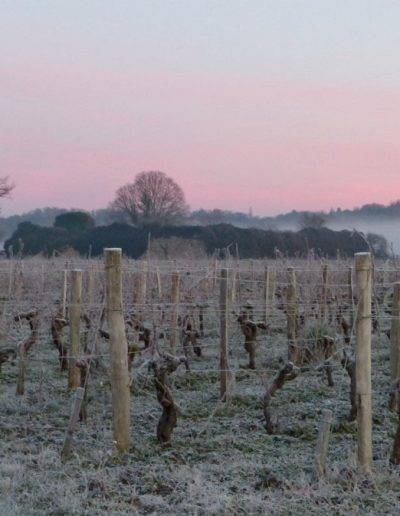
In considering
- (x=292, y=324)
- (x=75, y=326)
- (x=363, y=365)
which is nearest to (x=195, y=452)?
(x=363, y=365)

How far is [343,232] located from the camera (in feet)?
178

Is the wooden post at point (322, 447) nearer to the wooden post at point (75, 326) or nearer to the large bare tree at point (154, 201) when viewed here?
the wooden post at point (75, 326)

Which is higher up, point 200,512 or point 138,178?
point 138,178

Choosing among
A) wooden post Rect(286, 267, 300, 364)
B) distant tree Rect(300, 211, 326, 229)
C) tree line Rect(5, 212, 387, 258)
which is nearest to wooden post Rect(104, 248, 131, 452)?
wooden post Rect(286, 267, 300, 364)

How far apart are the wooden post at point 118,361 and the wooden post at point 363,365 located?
176 cm

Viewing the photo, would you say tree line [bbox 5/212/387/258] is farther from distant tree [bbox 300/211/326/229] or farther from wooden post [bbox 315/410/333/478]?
wooden post [bbox 315/410/333/478]

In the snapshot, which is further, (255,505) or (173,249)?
(173,249)

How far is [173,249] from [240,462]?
3996 cm

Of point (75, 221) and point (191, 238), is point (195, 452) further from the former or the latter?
point (75, 221)

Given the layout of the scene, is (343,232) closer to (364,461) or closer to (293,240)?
(293,240)

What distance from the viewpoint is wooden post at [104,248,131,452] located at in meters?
5.84

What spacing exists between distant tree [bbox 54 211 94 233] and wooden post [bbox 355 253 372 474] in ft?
175

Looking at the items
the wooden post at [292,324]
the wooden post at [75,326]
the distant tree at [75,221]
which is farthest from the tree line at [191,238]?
the wooden post at [75,326]

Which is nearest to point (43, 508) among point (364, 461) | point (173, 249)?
point (364, 461)
